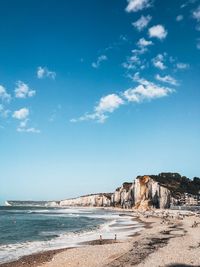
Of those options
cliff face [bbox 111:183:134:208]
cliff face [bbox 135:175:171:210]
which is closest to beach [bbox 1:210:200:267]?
cliff face [bbox 135:175:171:210]

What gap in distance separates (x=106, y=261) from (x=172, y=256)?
5.95 m

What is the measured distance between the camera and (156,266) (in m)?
29.4

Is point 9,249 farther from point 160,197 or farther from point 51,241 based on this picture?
point 160,197

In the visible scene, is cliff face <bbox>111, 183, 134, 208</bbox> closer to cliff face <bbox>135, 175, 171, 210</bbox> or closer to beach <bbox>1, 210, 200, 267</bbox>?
cliff face <bbox>135, 175, 171, 210</bbox>

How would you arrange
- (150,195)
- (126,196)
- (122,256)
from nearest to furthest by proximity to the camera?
1. (122,256)
2. (150,195)
3. (126,196)

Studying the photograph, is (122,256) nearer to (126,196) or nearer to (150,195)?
(150,195)

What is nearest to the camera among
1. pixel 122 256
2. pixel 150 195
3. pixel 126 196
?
pixel 122 256

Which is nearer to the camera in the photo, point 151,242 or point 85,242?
point 151,242

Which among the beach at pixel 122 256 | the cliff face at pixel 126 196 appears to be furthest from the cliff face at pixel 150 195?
the beach at pixel 122 256

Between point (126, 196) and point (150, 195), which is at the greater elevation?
point (126, 196)

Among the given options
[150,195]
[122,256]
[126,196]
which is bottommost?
[122,256]

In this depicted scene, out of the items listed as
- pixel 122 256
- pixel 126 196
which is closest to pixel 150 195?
pixel 126 196

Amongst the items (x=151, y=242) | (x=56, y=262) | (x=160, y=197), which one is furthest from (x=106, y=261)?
(x=160, y=197)

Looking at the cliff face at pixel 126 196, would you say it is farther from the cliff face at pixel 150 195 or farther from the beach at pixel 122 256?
the beach at pixel 122 256
